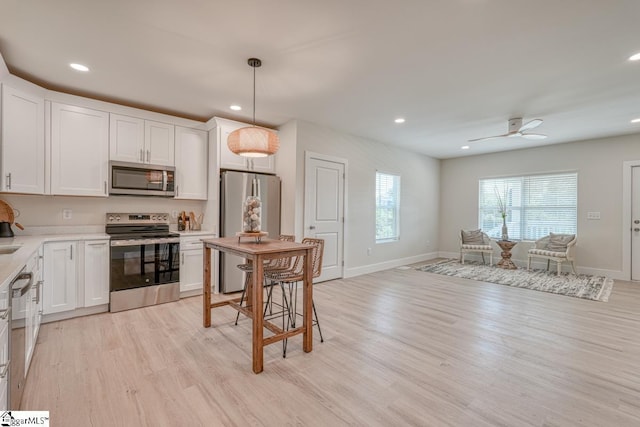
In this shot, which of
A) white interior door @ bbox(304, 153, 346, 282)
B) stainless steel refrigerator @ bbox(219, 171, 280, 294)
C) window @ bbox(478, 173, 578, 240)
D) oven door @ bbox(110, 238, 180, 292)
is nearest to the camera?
oven door @ bbox(110, 238, 180, 292)

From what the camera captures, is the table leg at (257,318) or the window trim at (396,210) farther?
the window trim at (396,210)

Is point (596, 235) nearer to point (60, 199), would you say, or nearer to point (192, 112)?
point (192, 112)

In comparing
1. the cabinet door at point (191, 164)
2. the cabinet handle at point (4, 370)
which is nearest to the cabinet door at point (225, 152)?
the cabinet door at point (191, 164)

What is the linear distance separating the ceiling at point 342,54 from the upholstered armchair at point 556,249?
240 cm

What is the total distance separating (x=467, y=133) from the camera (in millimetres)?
5195

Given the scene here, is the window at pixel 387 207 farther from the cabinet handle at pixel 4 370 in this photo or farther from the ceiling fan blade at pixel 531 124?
the cabinet handle at pixel 4 370

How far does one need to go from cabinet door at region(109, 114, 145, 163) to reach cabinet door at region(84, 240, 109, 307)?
43.9 inches

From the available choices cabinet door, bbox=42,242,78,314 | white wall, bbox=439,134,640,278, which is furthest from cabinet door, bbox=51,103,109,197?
white wall, bbox=439,134,640,278

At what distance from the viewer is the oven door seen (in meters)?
3.44

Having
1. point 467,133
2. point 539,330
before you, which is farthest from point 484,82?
point 539,330

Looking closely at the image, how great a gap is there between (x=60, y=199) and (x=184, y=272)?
1678mm

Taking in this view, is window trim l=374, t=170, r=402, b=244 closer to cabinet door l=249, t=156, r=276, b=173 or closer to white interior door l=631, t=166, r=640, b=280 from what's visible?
cabinet door l=249, t=156, r=276, b=173

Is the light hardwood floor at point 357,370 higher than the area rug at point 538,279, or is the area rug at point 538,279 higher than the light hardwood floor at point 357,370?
the area rug at point 538,279

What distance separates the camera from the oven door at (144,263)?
11.3ft
